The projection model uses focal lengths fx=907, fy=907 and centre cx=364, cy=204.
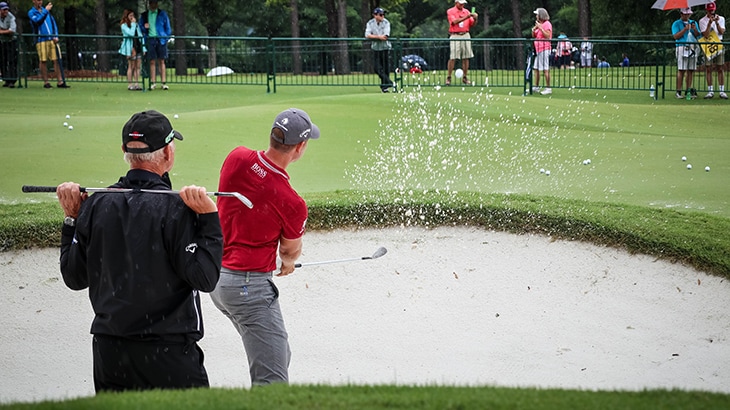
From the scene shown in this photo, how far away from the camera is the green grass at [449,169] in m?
3.64

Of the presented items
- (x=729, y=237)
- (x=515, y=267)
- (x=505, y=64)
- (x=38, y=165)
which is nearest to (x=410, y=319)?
(x=515, y=267)

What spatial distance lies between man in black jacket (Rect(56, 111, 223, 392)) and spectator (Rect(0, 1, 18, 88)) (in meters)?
19.5

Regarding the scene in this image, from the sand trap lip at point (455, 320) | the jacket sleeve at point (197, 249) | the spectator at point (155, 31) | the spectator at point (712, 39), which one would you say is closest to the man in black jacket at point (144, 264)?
the jacket sleeve at point (197, 249)

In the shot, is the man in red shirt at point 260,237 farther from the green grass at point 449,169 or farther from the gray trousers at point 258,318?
the green grass at point 449,169

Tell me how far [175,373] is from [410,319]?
13.8 ft

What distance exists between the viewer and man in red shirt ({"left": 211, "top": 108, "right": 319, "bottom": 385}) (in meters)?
5.00

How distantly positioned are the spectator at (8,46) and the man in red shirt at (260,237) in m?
18.9

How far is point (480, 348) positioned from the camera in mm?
7574

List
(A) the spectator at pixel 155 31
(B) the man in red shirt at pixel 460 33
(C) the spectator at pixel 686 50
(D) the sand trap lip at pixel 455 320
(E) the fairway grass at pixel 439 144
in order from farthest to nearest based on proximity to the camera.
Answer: (A) the spectator at pixel 155 31, (B) the man in red shirt at pixel 460 33, (C) the spectator at pixel 686 50, (E) the fairway grass at pixel 439 144, (D) the sand trap lip at pixel 455 320

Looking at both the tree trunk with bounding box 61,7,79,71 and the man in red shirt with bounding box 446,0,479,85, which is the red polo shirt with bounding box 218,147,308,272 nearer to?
the man in red shirt with bounding box 446,0,479,85

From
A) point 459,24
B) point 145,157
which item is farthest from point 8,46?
point 145,157

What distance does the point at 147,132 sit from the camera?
13.5 ft

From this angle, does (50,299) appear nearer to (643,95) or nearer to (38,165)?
A: (38,165)

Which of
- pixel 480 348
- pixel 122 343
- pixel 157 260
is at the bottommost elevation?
pixel 480 348
